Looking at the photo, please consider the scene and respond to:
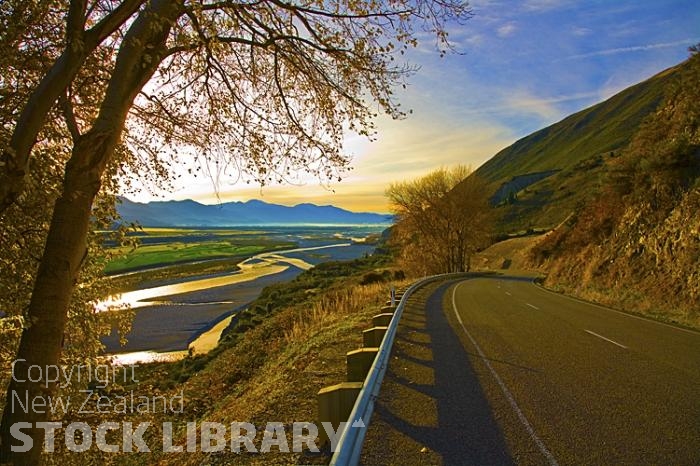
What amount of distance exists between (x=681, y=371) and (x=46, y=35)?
37.1ft

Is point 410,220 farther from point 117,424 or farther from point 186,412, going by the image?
point 117,424

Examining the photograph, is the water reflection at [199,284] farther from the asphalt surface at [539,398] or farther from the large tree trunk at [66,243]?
the large tree trunk at [66,243]

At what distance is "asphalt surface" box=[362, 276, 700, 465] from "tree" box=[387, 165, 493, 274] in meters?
38.3

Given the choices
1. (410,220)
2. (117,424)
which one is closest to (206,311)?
(410,220)

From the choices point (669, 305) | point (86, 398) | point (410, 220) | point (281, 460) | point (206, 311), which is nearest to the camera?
point (281, 460)

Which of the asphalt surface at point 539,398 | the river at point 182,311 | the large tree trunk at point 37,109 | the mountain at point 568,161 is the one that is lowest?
the river at point 182,311

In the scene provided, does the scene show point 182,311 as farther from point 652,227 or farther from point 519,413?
point 519,413

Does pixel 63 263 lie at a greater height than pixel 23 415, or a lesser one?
greater

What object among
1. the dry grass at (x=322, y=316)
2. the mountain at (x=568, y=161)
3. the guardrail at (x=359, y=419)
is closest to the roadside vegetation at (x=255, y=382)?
the dry grass at (x=322, y=316)

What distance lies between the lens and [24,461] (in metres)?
4.77

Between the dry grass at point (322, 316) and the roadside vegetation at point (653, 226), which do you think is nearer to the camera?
the dry grass at point (322, 316)

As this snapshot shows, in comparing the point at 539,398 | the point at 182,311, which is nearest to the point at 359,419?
the point at 539,398

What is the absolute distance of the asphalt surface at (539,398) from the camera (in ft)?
14.8

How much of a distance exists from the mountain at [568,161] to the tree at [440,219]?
1027 centimetres
